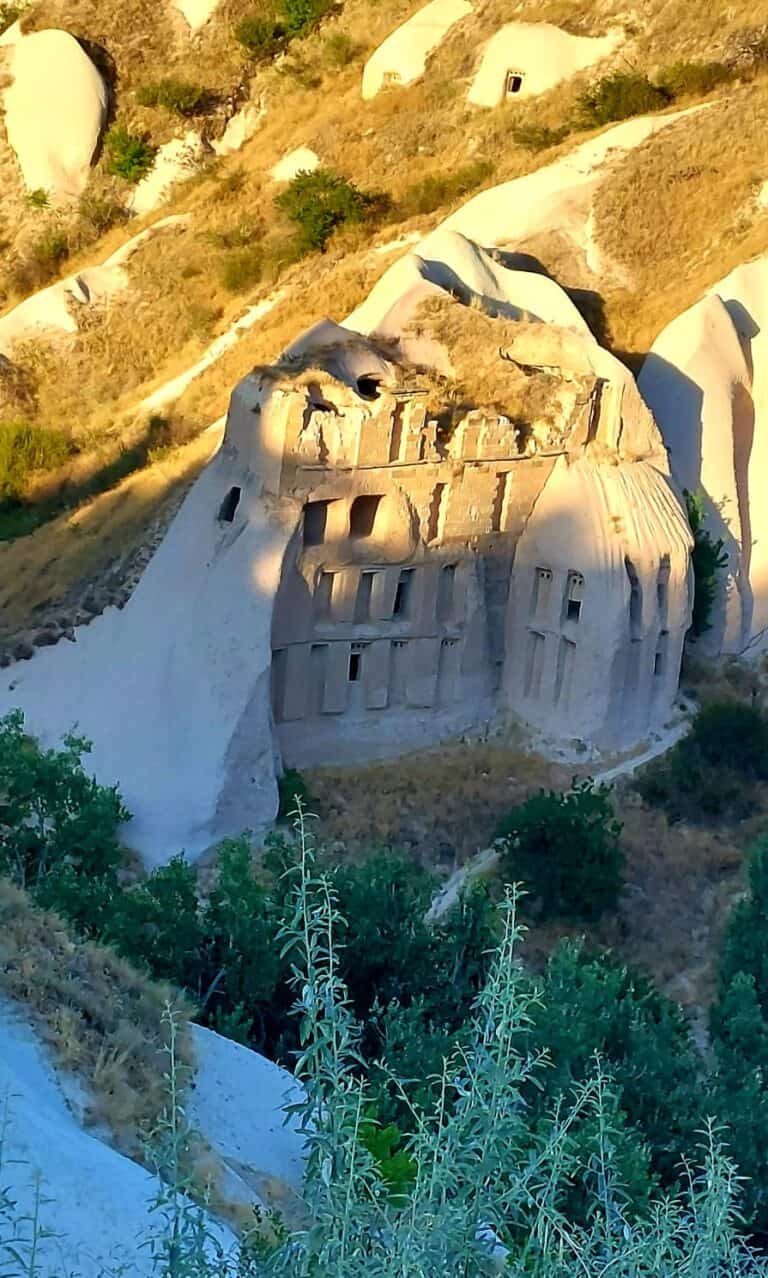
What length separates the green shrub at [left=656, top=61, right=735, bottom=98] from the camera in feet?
97.6

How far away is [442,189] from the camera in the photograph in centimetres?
2903

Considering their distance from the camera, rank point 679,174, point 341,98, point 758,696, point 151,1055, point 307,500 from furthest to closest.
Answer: point 341,98 → point 679,174 → point 758,696 → point 307,500 → point 151,1055

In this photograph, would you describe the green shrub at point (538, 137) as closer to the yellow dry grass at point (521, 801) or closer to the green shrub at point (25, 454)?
the green shrub at point (25, 454)

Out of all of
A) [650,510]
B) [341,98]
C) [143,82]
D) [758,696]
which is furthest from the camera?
[143,82]

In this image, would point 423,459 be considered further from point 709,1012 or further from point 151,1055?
point 151,1055

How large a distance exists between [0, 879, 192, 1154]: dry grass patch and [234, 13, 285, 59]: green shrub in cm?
3110

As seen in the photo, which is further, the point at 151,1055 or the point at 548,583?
the point at 548,583

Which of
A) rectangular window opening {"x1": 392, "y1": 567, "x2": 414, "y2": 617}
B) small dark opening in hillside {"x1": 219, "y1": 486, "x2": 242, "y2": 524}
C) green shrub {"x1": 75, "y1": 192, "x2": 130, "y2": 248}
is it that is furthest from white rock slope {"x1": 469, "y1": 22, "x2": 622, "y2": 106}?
small dark opening in hillside {"x1": 219, "y1": 486, "x2": 242, "y2": 524}

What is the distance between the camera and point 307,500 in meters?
17.6

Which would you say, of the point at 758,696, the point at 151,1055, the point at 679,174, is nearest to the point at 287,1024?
the point at 151,1055

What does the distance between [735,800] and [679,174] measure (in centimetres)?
1156

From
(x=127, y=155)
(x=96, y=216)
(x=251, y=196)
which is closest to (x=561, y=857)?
(x=251, y=196)

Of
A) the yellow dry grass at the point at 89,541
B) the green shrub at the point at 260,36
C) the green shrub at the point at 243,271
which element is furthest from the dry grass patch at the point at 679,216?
the green shrub at the point at 260,36

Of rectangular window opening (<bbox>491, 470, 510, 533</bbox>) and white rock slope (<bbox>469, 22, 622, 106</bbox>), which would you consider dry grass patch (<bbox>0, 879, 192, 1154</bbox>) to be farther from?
white rock slope (<bbox>469, 22, 622, 106</bbox>)
